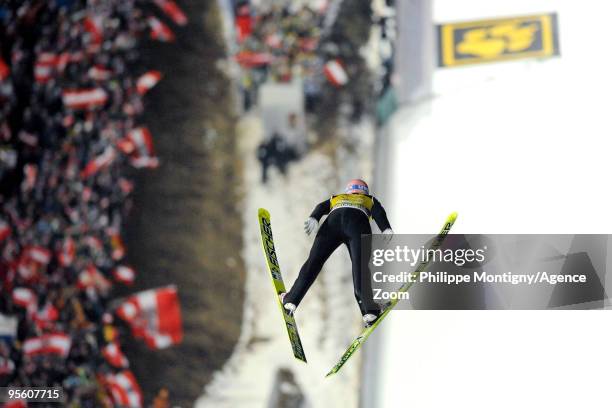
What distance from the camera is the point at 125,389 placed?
3840 mm

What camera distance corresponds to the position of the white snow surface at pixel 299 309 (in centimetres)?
375

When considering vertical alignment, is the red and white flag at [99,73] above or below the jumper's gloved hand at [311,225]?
above

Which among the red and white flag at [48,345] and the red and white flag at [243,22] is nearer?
the red and white flag at [48,345]

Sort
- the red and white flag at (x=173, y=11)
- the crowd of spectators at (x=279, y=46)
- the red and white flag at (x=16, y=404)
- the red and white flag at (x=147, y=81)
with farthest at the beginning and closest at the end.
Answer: the red and white flag at (x=173, y=11)
the red and white flag at (x=147, y=81)
the crowd of spectators at (x=279, y=46)
the red and white flag at (x=16, y=404)

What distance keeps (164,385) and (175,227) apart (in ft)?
3.30

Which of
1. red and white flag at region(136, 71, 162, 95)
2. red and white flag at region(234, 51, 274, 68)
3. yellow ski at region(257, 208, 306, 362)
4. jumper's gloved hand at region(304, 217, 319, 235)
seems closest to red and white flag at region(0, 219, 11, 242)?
red and white flag at region(136, 71, 162, 95)

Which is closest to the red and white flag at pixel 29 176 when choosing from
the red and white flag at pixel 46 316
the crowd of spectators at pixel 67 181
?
the crowd of spectators at pixel 67 181

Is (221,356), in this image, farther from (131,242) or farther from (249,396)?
(131,242)

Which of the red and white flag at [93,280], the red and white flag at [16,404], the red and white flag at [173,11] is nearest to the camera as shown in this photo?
the red and white flag at [16,404]

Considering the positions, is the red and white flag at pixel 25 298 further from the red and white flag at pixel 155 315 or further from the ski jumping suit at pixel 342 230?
the ski jumping suit at pixel 342 230

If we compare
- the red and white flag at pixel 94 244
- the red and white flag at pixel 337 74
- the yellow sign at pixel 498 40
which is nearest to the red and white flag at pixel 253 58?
the red and white flag at pixel 337 74

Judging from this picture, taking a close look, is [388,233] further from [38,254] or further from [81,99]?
[81,99]

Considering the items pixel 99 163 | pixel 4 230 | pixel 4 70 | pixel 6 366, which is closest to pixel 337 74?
pixel 99 163

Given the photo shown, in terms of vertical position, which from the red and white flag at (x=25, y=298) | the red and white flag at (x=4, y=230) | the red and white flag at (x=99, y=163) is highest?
the red and white flag at (x=99, y=163)
